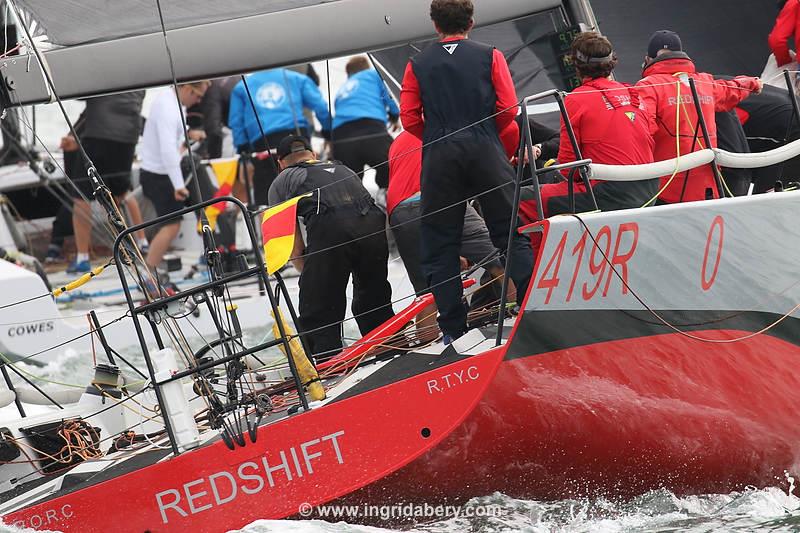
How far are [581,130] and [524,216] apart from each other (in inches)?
15.9

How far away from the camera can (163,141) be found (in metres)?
9.96

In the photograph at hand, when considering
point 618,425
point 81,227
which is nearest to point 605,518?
point 618,425

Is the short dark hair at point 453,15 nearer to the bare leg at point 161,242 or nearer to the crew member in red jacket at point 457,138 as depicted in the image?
the crew member in red jacket at point 457,138

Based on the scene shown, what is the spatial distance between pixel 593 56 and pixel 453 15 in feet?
2.08

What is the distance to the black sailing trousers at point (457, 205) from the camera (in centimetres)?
448

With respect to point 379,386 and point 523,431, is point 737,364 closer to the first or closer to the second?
point 523,431

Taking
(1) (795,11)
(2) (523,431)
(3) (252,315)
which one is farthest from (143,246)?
(2) (523,431)

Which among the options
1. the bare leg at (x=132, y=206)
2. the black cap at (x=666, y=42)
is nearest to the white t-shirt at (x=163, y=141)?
the bare leg at (x=132, y=206)

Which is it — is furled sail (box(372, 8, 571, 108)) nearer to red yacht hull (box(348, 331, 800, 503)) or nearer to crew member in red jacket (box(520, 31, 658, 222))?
crew member in red jacket (box(520, 31, 658, 222))

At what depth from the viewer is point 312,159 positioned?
5.75 metres

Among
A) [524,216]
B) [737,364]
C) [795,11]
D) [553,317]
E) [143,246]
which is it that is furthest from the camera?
[143,246]

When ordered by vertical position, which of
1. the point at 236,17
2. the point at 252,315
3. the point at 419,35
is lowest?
the point at 252,315

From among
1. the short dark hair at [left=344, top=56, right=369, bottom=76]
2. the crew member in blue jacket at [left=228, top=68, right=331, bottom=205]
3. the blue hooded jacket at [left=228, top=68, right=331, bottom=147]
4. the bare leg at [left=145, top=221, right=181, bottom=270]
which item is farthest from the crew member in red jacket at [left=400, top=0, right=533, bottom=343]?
the short dark hair at [left=344, top=56, right=369, bottom=76]

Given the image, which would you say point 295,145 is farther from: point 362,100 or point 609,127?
point 362,100
